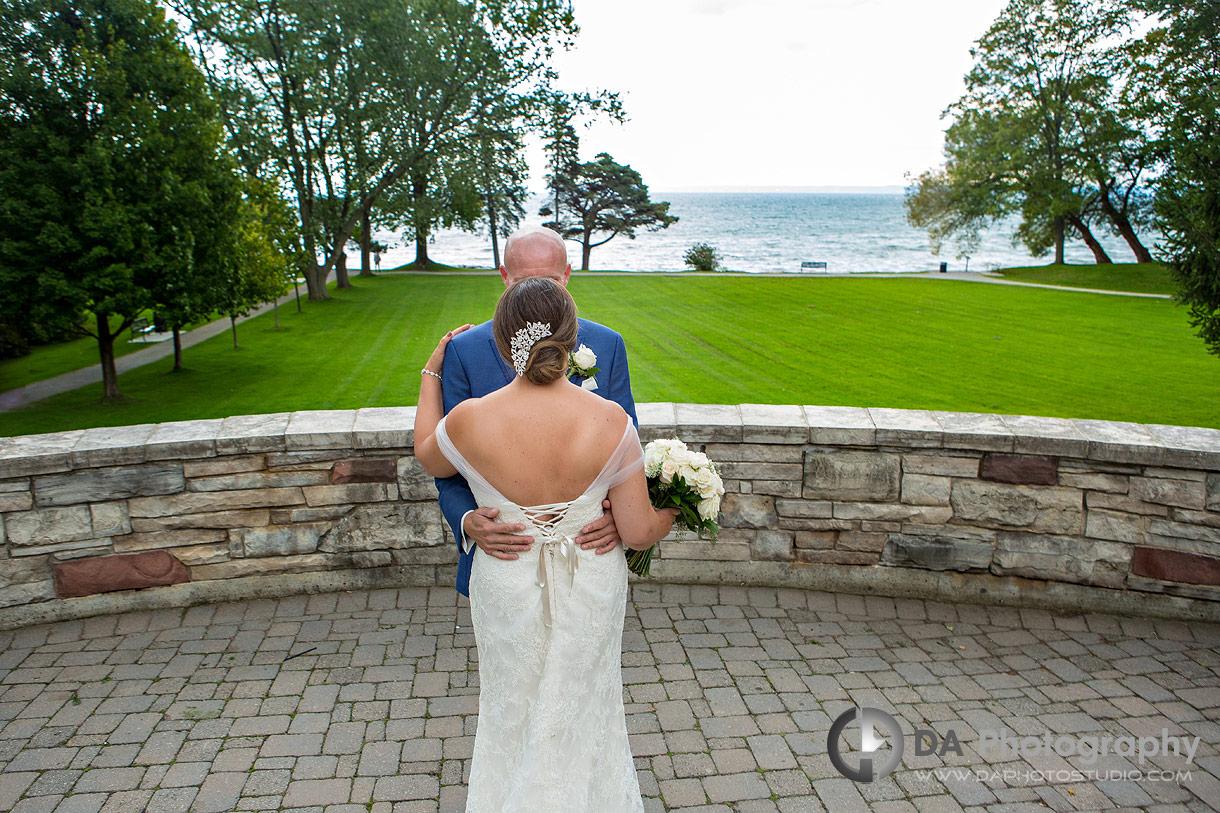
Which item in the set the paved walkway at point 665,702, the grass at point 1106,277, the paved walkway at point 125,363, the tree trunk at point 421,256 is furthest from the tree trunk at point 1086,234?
the paved walkway at point 665,702

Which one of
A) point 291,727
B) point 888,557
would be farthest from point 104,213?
point 888,557

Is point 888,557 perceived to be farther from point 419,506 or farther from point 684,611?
point 419,506

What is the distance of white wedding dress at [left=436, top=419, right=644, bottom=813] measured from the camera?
9.18 feet

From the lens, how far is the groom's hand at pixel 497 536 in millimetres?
2766

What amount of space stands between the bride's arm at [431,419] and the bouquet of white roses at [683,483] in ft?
2.49

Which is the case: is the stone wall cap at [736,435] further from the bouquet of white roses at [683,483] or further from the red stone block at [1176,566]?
the bouquet of white roses at [683,483]

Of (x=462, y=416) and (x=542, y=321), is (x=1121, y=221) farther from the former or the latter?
(x=462, y=416)

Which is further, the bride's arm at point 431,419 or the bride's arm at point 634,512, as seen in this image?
the bride's arm at point 431,419

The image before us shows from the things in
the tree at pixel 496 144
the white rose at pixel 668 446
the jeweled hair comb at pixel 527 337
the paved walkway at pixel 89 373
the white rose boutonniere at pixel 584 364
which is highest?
the tree at pixel 496 144

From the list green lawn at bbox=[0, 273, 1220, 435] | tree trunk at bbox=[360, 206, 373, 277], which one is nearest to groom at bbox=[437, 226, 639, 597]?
green lawn at bbox=[0, 273, 1220, 435]

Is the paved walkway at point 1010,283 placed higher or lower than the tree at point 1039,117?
lower

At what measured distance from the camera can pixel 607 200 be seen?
2169 inches

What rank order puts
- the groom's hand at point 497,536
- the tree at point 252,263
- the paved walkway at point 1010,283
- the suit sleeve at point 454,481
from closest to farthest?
the groom's hand at point 497,536 → the suit sleeve at point 454,481 → the tree at point 252,263 → the paved walkway at point 1010,283

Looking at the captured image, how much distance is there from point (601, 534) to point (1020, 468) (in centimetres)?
324
